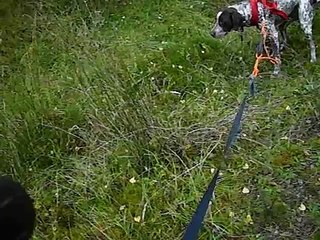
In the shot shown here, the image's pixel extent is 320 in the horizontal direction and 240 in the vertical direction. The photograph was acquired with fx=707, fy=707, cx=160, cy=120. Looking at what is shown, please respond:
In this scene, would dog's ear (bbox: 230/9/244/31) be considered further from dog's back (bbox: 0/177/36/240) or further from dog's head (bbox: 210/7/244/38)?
dog's back (bbox: 0/177/36/240)

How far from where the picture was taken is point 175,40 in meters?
5.89

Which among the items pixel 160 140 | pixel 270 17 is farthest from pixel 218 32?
pixel 160 140

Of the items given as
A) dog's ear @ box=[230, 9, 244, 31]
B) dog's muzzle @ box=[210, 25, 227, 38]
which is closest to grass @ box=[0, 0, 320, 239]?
dog's muzzle @ box=[210, 25, 227, 38]

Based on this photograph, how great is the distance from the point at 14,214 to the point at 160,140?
2.53 m

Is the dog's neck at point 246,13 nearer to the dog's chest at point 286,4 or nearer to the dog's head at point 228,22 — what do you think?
the dog's head at point 228,22

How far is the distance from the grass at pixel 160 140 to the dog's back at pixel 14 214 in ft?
6.65

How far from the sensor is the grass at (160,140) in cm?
351

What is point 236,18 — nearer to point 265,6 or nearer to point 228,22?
point 228,22

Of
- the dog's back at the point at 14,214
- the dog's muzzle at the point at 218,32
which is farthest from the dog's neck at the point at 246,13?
the dog's back at the point at 14,214

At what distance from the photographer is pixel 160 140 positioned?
3.93 meters

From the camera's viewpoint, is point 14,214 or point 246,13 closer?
point 14,214

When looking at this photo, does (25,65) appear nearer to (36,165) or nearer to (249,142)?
(36,165)

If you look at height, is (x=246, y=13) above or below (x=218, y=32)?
above

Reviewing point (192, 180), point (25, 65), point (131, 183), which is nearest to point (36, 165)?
point (131, 183)
